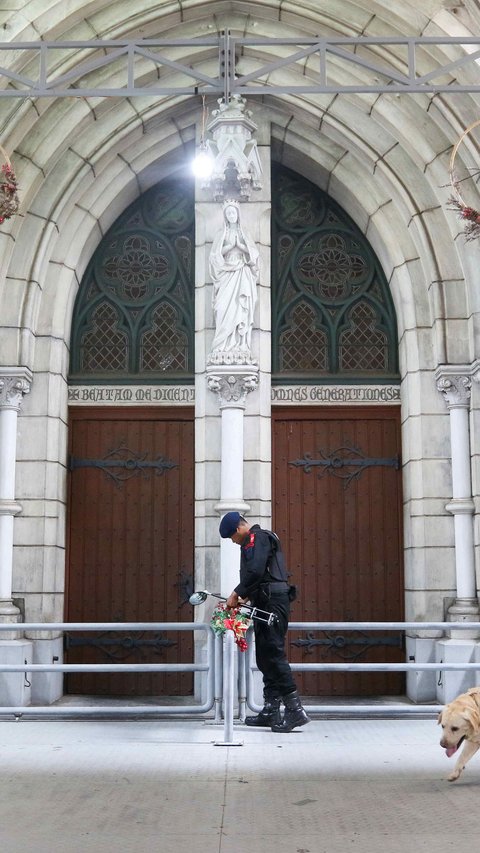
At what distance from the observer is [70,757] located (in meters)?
7.09

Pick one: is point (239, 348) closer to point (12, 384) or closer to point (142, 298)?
point (142, 298)

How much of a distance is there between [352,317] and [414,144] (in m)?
2.10

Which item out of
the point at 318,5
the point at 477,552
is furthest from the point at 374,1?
the point at 477,552

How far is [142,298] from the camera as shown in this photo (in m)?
12.0

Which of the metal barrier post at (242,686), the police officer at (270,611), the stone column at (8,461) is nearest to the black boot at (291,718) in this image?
the police officer at (270,611)

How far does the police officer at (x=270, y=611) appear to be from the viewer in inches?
309

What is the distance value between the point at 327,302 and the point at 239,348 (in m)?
1.48

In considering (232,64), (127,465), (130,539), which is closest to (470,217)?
(232,64)

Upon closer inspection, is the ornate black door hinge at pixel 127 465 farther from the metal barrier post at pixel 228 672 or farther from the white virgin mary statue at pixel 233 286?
the metal barrier post at pixel 228 672

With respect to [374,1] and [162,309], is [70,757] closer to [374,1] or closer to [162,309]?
[162,309]

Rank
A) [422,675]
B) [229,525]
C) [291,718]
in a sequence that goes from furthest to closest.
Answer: [422,675] → [229,525] → [291,718]

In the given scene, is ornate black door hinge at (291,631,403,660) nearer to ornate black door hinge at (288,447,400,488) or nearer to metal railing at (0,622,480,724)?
ornate black door hinge at (288,447,400,488)

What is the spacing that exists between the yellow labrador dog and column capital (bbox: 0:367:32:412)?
6.40 meters

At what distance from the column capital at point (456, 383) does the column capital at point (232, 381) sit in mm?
2005
